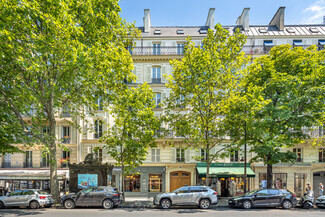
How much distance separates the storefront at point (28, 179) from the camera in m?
22.7

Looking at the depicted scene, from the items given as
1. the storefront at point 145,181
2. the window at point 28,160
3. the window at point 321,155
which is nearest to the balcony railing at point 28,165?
the window at point 28,160

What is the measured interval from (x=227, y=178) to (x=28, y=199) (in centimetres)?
1722

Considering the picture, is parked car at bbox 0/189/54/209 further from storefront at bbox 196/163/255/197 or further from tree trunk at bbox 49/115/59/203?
storefront at bbox 196/163/255/197

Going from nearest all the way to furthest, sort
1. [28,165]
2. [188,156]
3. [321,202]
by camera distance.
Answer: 1. [321,202]
2. [188,156]
3. [28,165]

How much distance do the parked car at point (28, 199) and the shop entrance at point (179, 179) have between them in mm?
12324

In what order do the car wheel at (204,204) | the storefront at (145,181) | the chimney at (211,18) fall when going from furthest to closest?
the chimney at (211,18)
the storefront at (145,181)
the car wheel at (204,204)

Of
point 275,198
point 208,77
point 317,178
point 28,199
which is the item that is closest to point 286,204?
point 275,198

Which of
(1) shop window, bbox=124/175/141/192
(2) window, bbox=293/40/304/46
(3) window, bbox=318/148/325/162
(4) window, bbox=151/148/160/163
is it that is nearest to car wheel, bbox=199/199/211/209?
(4) window, bbox=151/148/160/163

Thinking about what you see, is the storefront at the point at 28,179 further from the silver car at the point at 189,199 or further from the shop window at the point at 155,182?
the silver car at the point at 189,199

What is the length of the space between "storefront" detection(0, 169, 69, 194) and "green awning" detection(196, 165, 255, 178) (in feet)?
42.2

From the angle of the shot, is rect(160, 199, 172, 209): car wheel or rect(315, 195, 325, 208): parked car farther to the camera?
rect(315, 195, 325, 208): parked car

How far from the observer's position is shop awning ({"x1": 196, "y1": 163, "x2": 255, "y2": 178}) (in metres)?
21.9

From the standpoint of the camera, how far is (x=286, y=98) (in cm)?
1734

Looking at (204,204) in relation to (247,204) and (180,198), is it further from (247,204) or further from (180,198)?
(247,204)
